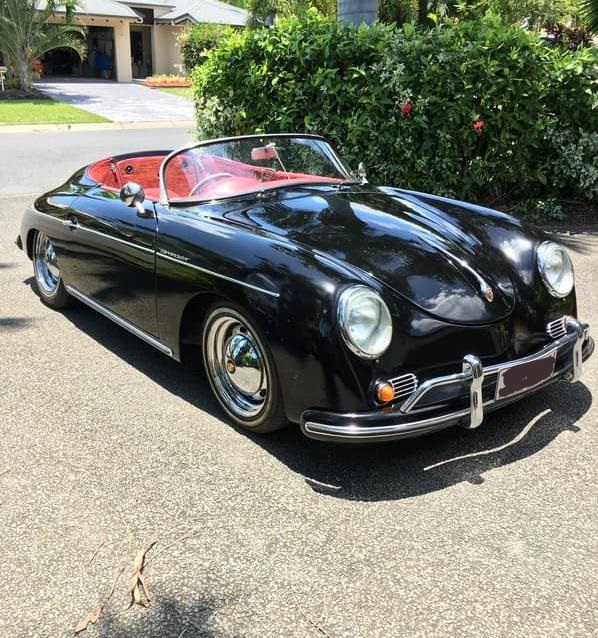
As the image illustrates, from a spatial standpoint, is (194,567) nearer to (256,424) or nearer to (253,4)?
(256,424)

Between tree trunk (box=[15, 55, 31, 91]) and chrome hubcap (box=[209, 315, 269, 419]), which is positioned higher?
tree trunk (box=[15, 55, 31, 91])

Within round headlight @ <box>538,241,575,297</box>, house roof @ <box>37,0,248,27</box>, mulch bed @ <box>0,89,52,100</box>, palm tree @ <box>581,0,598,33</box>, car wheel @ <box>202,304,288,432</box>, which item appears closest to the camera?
car wheel @ <box>202,304,288,432</box>

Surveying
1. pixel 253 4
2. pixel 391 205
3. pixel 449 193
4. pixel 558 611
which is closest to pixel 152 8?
pixel 253 4

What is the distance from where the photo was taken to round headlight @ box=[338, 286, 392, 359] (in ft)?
8.57

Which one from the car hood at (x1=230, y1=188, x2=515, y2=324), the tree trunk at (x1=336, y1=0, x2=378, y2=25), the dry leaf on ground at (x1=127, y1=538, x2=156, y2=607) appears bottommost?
the dry leaf on ground at (x1=127, y1=538, x2=156, y2=607)

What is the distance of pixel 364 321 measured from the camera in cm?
265

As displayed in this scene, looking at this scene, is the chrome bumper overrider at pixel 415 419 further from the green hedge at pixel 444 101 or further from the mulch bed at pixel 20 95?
the mulch bed at pixel 20 95

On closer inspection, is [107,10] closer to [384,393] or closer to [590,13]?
[590,13]

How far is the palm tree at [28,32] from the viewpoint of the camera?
22391mm

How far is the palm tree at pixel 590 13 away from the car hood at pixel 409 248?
6.26m

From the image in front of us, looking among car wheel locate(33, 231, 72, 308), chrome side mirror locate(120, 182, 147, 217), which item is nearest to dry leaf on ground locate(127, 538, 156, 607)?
chrome side mirror locate(120, 182, 147, 217)

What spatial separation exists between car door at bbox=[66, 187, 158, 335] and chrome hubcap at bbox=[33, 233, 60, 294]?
0.52 metres

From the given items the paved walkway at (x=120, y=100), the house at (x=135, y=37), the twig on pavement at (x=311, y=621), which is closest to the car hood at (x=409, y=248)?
the twig on pavement at (x=311, y=621)

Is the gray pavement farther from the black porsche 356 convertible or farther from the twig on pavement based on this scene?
the black porsche 356 convertible
